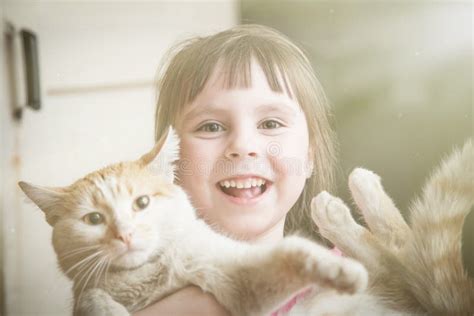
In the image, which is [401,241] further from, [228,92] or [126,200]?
[126,200]

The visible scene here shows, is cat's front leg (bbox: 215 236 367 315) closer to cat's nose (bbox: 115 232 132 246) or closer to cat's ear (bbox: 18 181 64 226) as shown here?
cat's nose (bbox: 115 232 132 246)

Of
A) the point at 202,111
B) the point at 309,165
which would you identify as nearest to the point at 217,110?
the point at 202,111

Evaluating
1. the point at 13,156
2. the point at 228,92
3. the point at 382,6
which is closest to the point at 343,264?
the point at 228,92

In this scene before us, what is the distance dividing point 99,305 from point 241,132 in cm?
51

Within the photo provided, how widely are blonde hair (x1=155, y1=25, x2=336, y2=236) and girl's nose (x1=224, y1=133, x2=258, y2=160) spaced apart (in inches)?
5.2

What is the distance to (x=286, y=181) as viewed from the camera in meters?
1.20

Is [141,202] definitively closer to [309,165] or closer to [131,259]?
[131,259]

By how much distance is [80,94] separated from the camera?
1.24m

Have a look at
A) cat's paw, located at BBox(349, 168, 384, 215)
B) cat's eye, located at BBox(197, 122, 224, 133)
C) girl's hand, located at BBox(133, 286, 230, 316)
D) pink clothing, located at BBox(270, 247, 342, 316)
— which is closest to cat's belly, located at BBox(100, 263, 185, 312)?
girl's hand, located at BBox(133, 286, 230, 316)

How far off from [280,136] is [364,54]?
0.34 metres

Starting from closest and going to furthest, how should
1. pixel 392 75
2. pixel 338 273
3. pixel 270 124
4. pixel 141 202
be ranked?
pixel 338 273 → pixel 141 202 → pixel 270 124 → pixel 392 75

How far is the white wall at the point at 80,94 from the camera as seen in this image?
1.21 metres

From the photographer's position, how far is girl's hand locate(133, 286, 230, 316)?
1067mm

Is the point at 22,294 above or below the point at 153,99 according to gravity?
below
